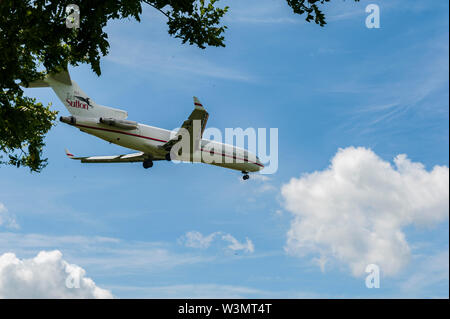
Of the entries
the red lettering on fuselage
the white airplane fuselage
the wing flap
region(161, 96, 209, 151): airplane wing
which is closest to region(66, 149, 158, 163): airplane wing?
the wing flap

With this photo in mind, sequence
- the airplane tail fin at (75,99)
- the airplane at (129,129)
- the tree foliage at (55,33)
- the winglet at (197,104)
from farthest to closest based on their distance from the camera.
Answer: the airplane tail fin at (75,99)
the airplane at (129,129)
the winglet at (197,104)
the tree foliage at (55,33)

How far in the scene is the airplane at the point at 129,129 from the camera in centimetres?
3092

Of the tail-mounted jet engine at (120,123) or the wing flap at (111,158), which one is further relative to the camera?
the wing flap at (111,158)

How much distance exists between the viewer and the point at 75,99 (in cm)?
3183

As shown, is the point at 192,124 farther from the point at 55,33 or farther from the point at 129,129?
the point at 55,33

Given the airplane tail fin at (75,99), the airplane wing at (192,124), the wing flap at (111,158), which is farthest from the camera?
the wing flap at (111,158)

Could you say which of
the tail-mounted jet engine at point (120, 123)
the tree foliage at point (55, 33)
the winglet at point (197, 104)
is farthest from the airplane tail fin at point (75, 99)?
the tree foliage at point (55, 33)

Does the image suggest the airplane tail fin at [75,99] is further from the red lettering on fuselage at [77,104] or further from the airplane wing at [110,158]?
the airplane wing at [110,158]

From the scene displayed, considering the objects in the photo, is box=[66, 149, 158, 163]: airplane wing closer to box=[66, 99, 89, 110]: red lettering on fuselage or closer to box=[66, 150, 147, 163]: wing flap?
box=[66, 150, 147, 163]: wing flap

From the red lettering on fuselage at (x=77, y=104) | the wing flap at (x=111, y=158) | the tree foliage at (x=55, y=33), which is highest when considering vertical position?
the red lettering on fuselage at (x=77, y=104)

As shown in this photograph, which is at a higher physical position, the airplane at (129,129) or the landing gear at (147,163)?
the airplane at (129,129)

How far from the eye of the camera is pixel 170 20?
1862cm

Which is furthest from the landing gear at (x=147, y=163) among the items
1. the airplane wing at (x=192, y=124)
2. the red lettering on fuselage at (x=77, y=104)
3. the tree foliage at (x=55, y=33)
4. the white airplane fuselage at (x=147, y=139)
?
the tree foliage at (x=55, y=33)
